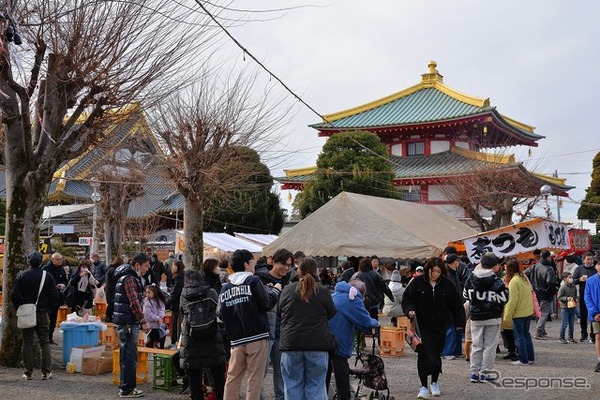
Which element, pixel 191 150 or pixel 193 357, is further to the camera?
pixel 191 150

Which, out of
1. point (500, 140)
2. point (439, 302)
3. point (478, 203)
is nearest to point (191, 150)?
point (439, 302)

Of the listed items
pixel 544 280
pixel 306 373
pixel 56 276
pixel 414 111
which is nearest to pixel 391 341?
pixel 544 280

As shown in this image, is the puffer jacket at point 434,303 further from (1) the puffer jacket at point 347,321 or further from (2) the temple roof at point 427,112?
(2) the temple roof at point 427,112

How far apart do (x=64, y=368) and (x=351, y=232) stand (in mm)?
7646

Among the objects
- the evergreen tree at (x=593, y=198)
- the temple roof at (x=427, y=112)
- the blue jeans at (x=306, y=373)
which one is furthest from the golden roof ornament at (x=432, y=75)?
the blue jeans at (x=306, y=373)

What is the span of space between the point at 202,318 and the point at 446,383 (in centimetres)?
378

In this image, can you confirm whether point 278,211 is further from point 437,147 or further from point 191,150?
point 191,150

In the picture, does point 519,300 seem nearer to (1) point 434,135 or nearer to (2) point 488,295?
(2) point 488,295

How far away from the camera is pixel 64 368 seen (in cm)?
968

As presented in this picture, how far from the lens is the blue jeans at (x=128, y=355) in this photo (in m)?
7.74

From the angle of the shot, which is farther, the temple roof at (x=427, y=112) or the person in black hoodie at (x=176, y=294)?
the temple roof at (x=427, y=112)

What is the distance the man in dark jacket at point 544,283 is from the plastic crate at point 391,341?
149 inches

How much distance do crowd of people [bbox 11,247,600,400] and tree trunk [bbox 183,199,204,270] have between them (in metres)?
5.68

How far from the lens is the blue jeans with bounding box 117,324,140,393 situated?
774 cm
